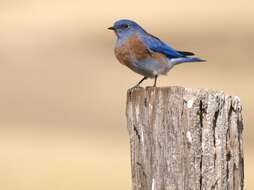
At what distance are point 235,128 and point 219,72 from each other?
52.9ft

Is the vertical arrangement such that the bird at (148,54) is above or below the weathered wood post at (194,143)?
above

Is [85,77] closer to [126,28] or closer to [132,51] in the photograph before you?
[126,28]

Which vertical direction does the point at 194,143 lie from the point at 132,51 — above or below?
below

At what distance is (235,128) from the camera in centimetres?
544

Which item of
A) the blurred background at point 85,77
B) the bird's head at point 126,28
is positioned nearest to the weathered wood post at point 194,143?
the bird's head at point 126,28

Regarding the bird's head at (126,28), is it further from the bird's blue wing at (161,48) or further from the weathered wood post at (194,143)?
the weathered wood post at (194,143)

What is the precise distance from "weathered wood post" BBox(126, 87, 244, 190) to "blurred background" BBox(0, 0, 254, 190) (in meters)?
7.81

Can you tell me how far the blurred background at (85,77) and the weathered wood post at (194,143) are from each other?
25.6 feet

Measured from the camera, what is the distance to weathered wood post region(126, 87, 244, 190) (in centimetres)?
537

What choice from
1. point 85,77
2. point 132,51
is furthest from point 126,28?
point 85,77

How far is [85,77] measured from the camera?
70.9ft

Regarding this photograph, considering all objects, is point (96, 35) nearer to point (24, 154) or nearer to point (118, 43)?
point (24, 154)

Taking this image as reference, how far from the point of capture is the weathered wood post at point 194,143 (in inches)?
211

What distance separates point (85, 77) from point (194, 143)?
16.3 meters
